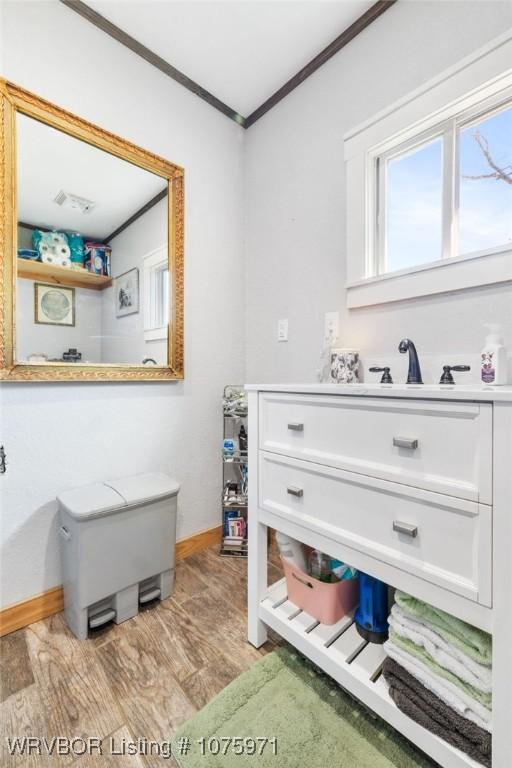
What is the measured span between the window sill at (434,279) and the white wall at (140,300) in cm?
96

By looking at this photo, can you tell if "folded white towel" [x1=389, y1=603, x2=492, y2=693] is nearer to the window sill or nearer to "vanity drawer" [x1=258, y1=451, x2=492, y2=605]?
"vanity drawer" [x1=258, y1=451, x2=492, y2=605]

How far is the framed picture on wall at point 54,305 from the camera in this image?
50.8 inches

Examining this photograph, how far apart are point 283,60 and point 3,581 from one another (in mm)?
2526

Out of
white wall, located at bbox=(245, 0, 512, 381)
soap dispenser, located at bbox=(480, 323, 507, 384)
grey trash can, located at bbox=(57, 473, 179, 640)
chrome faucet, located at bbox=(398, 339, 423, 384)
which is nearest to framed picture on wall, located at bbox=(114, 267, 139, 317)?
white wall, located at bbox=(245, 0, 512, 381)

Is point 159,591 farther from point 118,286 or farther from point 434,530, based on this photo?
point 118,286

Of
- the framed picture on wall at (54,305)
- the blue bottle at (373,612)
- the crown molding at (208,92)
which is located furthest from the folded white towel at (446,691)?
the crown molding at (208,92)

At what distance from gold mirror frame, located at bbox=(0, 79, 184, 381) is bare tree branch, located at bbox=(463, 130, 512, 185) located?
1.27 metres

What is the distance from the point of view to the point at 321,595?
42.0 inches

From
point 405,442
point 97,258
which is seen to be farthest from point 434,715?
point 97,258

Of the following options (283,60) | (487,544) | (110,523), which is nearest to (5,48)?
(283,60)

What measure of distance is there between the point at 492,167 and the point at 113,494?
71.6 inches

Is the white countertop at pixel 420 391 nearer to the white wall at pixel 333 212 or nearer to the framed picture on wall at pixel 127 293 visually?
the white wall at pixel 333 212

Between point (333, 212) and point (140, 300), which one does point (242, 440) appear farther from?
point (333, 212)

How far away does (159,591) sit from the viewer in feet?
4.52
